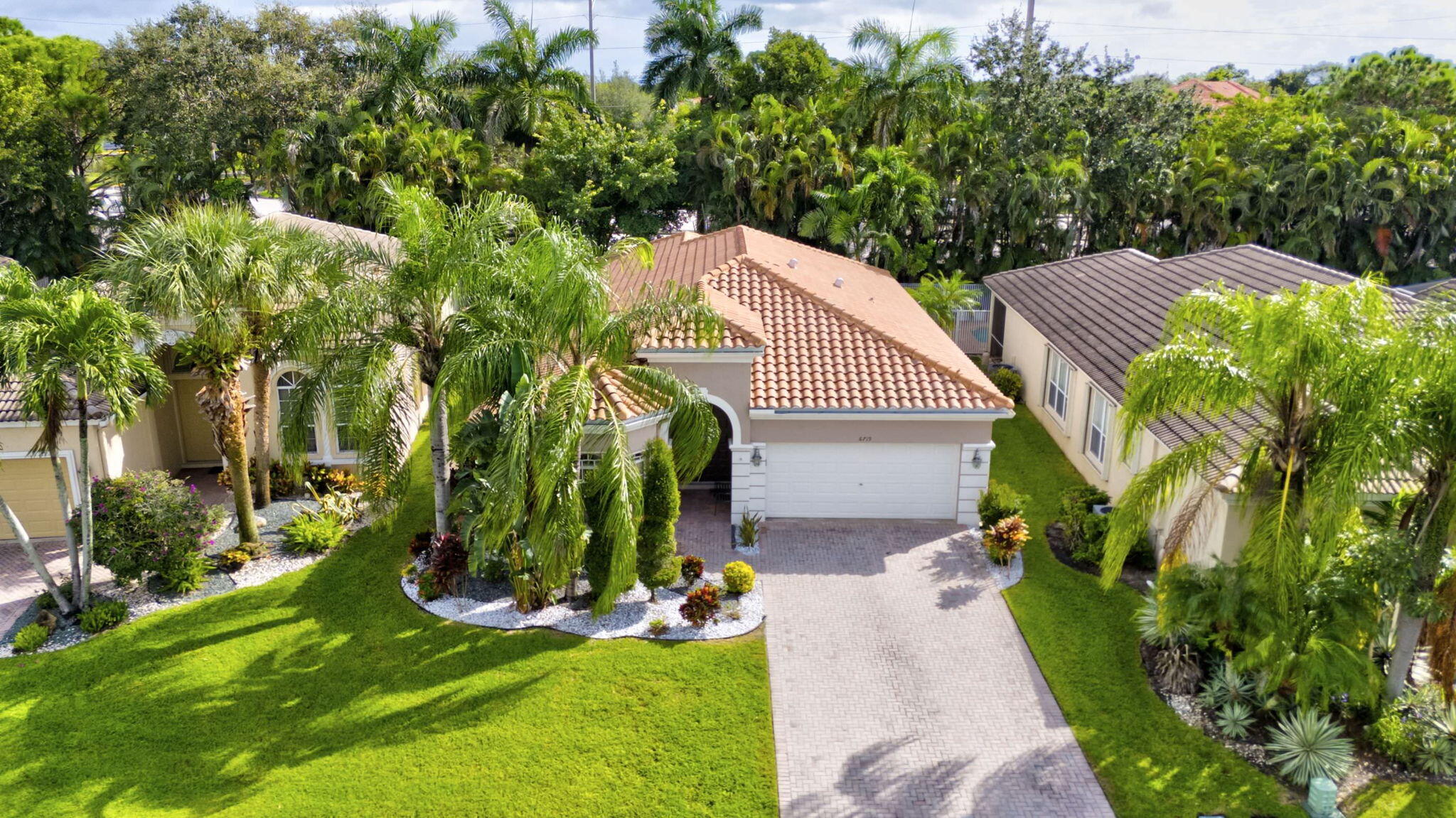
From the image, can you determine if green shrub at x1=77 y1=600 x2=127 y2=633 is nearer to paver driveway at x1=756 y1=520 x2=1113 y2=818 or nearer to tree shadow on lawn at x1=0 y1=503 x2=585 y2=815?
tree shadow on lawn at x1=0 y1=503 x2=585 y2=815

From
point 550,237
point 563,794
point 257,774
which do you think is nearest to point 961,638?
point 563,794

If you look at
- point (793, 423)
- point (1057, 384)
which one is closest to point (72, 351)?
point (793, 423)

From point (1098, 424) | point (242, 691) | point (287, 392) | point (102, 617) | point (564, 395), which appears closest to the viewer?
point (564, 395)

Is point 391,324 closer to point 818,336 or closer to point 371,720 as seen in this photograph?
point 371,720

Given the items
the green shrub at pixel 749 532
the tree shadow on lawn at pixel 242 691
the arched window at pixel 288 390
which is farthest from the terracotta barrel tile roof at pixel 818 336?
the arched window at pixel 288 390

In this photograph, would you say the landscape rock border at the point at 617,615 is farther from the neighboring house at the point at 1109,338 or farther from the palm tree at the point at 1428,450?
the palm tree at the point at 1428,450
